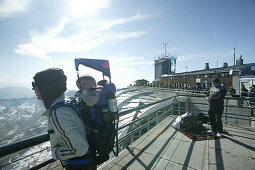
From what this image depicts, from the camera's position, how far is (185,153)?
4062mm

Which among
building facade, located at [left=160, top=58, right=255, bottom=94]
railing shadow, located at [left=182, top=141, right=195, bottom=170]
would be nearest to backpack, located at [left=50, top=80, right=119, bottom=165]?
railing shadow, located at [left=182, top=141, right=195, bottom=170]

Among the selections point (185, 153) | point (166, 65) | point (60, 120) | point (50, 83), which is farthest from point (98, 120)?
point (166, 65)

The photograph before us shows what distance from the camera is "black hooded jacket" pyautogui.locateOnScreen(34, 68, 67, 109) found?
4.77ft

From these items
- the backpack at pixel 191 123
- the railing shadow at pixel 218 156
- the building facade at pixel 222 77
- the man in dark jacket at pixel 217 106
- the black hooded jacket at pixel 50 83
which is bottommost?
the railing shadow at pixel 218 156

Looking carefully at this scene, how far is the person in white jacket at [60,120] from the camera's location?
4.53ft

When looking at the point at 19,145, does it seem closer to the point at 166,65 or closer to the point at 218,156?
the point at 218,156

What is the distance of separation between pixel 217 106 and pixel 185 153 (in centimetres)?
244

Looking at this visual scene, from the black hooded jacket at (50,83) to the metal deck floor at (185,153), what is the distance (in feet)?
8.30

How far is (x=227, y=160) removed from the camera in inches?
146

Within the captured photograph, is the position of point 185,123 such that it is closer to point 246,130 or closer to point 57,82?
point 246,130

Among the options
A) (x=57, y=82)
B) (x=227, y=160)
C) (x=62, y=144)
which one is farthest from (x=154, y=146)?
(x=57, y=82)

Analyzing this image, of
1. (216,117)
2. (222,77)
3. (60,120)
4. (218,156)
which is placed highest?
(222,77)

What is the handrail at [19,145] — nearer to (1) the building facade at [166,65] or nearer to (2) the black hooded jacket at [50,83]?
(2) the black hooded jacket at [50,83]

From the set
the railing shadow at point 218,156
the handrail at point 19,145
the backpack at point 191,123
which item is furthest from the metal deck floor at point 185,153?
the handrail at point 19,145
